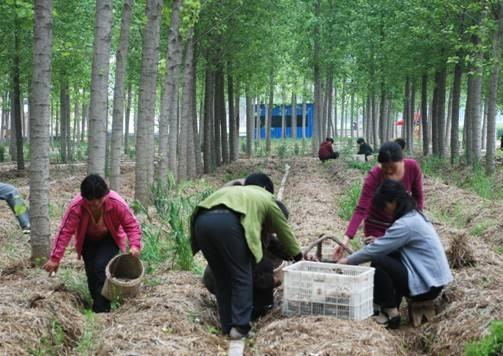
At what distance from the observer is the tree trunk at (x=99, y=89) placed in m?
10.2

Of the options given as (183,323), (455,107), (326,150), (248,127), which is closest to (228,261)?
(183,323)

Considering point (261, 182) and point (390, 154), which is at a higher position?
point (390, 154)

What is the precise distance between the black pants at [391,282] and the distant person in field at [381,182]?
61 cm

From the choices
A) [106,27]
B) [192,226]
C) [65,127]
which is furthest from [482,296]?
[65,127]

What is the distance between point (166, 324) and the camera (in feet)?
19.7

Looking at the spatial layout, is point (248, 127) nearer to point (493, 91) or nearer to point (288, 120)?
point (493, 91)

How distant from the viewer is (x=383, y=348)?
18.0 feet

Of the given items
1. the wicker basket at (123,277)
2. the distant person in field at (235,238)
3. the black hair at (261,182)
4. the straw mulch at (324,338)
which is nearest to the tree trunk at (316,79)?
the wicker basket at (123,277)

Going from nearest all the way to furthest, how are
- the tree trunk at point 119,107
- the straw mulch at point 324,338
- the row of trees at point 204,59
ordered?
the straw mulch at point 324,338, the row of trees at point 204,59, the tree trunk at point 119,107

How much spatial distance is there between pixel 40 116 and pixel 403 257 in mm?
4481

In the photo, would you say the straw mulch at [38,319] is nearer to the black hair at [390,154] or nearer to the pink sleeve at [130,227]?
the pink sleeve at [130,227]

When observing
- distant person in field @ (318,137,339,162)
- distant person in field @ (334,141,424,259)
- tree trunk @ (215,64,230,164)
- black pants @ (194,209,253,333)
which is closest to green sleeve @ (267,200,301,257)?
black pants @ (194,209,253,333)

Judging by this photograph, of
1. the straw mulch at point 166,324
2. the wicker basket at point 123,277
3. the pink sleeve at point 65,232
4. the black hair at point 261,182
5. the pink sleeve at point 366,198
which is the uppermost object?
the black hair at point 261,182

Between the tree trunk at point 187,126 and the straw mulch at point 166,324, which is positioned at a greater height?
the tree trunk at point 187,126
